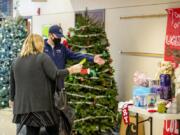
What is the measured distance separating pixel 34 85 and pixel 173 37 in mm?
1984

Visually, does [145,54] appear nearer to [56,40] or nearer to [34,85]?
[56,40]

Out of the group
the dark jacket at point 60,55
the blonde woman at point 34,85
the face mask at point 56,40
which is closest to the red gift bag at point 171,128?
the dark jacket at point 60,55

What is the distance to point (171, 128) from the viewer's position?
453cm

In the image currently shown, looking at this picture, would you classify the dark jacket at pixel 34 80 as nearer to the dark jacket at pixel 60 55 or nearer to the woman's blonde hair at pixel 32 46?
the woman's blonde hair at pixel 32 46

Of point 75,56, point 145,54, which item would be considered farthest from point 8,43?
point 145,54

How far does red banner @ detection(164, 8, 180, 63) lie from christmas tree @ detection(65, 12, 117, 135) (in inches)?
36.7

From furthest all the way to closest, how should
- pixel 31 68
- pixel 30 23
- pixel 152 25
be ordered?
1. pixel 30 23
2. pixel 152 25
3. pixel 31 68

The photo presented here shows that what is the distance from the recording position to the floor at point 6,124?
5.89 meters

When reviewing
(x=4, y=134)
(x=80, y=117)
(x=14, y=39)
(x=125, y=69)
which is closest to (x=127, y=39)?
(x=125, y=69)

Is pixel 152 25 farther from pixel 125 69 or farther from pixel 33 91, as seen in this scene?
pixel 33 91

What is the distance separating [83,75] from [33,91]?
1.79 metres

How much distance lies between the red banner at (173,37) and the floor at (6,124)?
270cm

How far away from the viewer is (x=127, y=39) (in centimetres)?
567

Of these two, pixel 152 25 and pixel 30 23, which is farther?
pixel 30 23
